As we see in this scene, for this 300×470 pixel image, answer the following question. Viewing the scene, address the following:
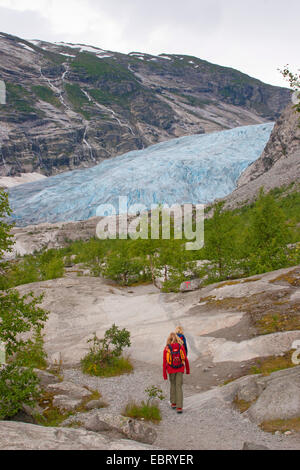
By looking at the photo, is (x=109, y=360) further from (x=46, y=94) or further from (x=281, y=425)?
(x=46, y=94)

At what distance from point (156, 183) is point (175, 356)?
6410cm

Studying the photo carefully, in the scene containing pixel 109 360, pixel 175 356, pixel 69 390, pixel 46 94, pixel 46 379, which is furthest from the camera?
pixel 46 94

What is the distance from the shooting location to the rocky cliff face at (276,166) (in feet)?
183

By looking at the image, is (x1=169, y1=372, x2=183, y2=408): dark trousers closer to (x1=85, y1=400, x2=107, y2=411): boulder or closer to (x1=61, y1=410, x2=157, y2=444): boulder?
(x1=61, y1=410, x2=157, y2=444): boulder

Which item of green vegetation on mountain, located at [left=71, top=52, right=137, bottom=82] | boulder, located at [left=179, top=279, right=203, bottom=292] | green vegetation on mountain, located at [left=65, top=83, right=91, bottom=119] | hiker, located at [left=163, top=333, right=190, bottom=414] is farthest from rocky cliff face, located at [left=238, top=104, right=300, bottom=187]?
green vegetation on mountain, located at [left=71, top=52, right=137, bottom=82]

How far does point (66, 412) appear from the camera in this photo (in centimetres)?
928

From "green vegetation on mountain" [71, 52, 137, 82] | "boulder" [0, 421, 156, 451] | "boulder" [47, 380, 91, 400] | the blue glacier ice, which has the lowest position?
"boulder" [47, 380, 91, 400]

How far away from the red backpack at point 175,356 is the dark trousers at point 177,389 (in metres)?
0.21

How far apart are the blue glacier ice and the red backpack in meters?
59.9

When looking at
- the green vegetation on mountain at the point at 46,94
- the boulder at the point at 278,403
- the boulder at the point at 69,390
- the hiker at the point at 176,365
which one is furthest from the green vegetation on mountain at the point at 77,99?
the boulder at the point at 278,403

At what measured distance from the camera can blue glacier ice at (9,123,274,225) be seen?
70.1 metres

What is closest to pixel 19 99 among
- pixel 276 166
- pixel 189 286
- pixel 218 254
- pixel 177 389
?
pixel 276 166

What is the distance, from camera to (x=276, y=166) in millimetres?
61062

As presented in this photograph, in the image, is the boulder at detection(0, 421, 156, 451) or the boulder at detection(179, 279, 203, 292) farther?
the boulder at detection(179, 279, 203, 292)
